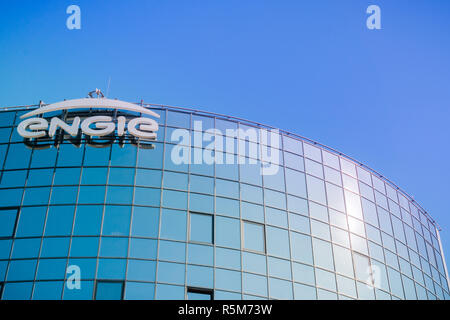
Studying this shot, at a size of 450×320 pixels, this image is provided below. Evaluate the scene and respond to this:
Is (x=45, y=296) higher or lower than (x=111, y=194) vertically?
lower

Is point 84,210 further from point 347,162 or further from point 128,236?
point 347,162

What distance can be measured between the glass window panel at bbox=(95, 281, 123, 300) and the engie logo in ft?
30.9

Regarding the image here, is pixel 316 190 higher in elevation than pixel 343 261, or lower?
higher

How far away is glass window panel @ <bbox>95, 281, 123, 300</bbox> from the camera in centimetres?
3122

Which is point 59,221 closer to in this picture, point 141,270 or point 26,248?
point 26,248

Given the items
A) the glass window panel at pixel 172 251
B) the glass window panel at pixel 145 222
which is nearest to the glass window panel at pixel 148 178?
the glass window panel at pixel 145 222

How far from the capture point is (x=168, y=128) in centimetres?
3778

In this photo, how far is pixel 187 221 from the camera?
1362 inches

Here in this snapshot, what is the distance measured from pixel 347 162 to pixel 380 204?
3882 mm

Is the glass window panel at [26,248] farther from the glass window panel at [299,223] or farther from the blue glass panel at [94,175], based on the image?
the glass window panel at [299,223]

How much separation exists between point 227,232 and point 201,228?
159 centimetres

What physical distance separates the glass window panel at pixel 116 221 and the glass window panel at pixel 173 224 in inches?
80.4

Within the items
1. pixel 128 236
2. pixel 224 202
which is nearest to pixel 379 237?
pixel 224 202

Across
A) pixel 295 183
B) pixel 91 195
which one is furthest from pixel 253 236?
pixel 91 195
